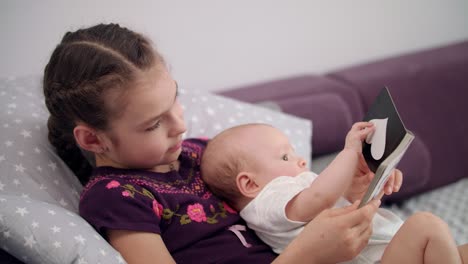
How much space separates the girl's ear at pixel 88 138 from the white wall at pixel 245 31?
0.69 meters

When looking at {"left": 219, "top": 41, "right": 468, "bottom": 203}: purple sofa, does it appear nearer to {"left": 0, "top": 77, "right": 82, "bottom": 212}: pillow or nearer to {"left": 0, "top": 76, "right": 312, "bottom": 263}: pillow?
{"left": 0, "top": 76, "right": 312, "bottom": 263}: pillow

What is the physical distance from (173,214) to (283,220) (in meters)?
0.23

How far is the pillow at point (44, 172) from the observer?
862mm

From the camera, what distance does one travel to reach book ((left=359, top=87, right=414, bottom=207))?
2.57 feet

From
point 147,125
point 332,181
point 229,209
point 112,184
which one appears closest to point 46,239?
point 112,184

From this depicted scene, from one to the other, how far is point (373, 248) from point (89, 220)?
0.58 metres

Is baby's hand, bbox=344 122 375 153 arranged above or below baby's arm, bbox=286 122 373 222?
above

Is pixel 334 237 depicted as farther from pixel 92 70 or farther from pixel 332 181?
pixel 92 70

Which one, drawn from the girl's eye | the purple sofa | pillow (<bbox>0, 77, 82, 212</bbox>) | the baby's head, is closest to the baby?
the baby's head

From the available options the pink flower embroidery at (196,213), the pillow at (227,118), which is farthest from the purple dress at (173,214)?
the pillow at (227,118)

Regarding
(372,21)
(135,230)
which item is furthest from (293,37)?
(135,230)

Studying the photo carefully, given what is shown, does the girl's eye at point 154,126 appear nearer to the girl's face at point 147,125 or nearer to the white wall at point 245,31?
the girl's face at point 147,125

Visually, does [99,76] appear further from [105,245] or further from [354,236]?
[354,236]

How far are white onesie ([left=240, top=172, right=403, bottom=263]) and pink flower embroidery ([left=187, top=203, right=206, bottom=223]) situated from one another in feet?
0.33
